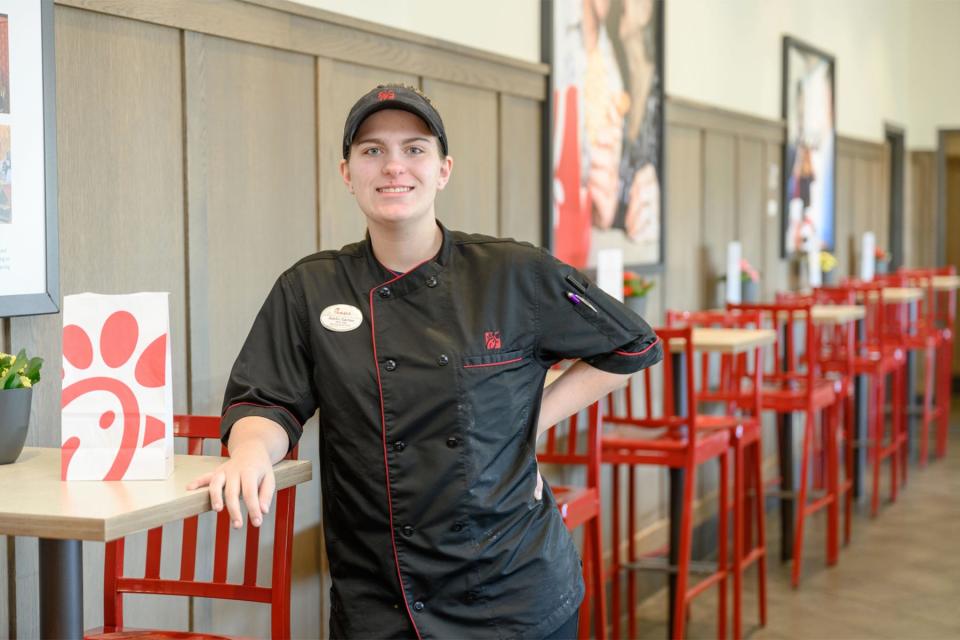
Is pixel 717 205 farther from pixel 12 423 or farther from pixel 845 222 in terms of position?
pixel 12 423

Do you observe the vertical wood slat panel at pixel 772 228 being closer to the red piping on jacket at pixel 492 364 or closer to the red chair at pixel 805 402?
the red chair at pixel 805 402

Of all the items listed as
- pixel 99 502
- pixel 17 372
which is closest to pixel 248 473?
pixel 99 502

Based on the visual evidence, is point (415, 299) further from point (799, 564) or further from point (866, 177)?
point (866, 177)

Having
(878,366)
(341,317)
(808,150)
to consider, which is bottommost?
(878,366)

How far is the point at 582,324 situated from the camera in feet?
6.30

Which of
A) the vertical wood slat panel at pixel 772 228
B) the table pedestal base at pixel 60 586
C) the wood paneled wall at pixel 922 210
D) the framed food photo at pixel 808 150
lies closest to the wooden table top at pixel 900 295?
the framed food photo at pixel 808 150

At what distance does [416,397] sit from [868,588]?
362 centimetres

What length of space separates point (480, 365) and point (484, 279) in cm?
14

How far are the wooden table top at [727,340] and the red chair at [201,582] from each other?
85.2 inches

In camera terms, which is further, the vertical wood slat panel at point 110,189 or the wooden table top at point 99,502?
the vertical wood slat panel at point 110,189

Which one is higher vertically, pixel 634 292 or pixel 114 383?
pixel 634 292

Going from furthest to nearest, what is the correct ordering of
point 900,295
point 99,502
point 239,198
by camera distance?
1. point 900,295
2. point 239,198
3. point 99,502

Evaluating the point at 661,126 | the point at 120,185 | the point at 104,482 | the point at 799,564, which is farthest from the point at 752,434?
the point at 104,482

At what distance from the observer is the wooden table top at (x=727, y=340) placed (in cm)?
409
